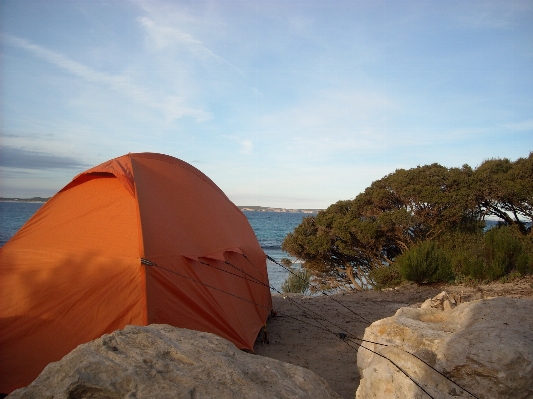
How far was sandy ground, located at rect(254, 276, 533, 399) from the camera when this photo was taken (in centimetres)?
511

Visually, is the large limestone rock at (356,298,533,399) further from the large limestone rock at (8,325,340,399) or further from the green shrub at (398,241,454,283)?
the green shrub at (398,241,454,283)

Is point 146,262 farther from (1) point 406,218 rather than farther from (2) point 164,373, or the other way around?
(1) point 406,218

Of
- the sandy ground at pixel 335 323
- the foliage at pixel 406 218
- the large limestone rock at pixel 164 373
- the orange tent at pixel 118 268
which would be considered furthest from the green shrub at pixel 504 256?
the large limestone rock at pixel 164 373

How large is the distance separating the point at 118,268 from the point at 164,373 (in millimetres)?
2802

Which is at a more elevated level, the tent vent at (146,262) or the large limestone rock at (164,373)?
the tent vent at (146,262)

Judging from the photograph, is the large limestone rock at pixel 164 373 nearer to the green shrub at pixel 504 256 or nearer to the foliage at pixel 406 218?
the green shrub at pixel 504 256

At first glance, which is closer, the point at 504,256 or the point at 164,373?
the point at 164,373

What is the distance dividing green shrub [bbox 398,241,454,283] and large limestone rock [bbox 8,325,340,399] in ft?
29.4

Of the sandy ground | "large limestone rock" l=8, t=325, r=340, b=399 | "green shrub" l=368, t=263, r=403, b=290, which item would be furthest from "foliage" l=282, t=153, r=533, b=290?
"large limestone rock" l=8, t=325, r=340, b=399

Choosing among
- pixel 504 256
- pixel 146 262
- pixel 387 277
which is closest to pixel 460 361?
pixel 146 262

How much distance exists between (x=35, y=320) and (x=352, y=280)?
38.7 ft

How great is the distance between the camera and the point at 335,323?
23.2ft

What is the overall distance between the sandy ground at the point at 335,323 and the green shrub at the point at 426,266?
0.33 meters

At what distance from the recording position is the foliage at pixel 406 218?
1372cm
